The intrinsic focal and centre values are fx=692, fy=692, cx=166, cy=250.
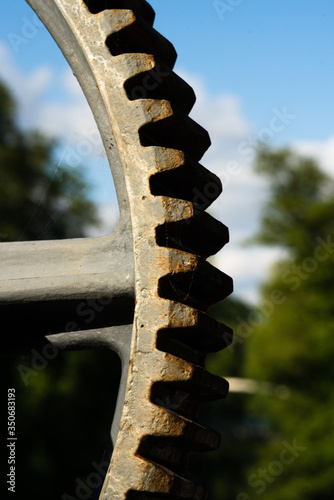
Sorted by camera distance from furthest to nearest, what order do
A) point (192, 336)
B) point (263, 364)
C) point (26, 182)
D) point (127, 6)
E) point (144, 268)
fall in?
point (263, 364)
point (26, 182)
point (127, 6)
point (192, 336)
point (144, 268)

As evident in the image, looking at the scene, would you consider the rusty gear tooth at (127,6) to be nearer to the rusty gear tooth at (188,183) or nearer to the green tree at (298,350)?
the rusty gear tooth at (188,183)

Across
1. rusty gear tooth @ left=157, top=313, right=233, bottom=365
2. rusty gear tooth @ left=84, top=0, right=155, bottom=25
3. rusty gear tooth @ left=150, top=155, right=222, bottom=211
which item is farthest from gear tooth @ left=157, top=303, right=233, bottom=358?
rusty gear tooth @ left=84, top=0, right=155, bottom=25

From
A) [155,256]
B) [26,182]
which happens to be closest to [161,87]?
[155,256]

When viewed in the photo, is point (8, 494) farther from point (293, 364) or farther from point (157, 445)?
point (157, 445)

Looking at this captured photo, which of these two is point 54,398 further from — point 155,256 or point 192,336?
point 155,256

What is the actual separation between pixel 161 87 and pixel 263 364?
21827 mm

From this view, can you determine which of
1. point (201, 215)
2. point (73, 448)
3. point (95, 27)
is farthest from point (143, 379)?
point (73, 448)

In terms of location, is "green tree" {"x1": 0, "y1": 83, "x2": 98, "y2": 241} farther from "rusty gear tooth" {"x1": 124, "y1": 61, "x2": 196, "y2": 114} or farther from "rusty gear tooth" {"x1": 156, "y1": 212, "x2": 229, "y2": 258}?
"rusty gear tooth" {"x1": 156, "y1": 212, "x2": 229, "y2": 258}

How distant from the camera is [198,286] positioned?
1729 mm

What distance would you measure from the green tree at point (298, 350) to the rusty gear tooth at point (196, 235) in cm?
1874

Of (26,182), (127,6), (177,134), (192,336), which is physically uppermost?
(26,182)

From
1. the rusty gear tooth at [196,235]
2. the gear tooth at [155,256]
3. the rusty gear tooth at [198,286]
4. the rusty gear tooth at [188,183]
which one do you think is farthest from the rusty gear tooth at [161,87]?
the rusty gear tooth at [198,286]

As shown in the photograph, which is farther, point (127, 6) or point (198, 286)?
point (127, 6)

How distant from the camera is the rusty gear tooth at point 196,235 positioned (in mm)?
1587
